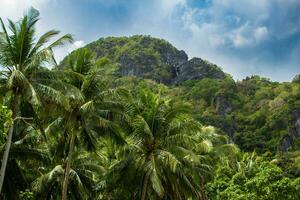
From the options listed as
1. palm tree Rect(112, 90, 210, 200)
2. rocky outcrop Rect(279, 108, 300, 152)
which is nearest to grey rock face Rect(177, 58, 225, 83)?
rocky outcrop Rect(279, 108, 300, 152)

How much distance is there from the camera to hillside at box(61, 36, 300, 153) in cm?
8794

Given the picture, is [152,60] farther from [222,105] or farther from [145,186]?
[145,186]

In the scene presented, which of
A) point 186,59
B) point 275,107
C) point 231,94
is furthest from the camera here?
point 186,59

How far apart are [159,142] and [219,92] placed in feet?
274

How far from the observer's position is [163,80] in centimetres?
12938

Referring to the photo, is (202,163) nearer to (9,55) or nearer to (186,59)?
(9,55)

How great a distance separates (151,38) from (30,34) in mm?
126237

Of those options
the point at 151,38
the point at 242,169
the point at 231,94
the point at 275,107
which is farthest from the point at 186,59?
the point at 242,169

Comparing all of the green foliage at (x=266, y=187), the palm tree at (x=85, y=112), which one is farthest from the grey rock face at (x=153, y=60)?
the palm tree at (x=85, y=112)

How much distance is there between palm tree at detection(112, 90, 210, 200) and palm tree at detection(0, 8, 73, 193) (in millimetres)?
4676

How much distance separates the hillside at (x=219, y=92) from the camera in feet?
289

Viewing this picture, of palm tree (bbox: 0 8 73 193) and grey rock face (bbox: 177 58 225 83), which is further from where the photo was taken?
grey rock face (bbox: 177 58 225 83)

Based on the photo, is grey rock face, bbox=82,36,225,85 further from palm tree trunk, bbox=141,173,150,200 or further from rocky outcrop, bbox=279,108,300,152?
palm tree trunk, bbox=141,173,150,200

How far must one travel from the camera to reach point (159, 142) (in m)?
24.2
